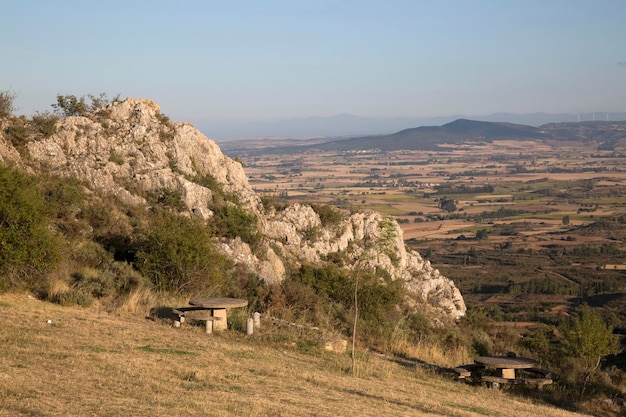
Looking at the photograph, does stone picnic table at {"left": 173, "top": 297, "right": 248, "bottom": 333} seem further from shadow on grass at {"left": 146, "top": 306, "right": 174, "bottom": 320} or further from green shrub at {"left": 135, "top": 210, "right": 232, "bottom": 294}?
green shrub at {"left": 135, "top": 210, "right": 232, "bottom": 294}

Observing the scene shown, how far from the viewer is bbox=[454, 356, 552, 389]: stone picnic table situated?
16375 millimetres

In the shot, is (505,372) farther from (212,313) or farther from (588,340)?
(588,340)

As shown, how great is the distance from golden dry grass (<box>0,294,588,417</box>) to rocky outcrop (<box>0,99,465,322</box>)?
9206 millimetres

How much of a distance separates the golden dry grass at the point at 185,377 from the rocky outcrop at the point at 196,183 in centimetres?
921

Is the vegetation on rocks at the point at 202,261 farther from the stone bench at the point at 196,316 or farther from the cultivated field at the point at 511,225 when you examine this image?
the cultivated field at the point at 511,225

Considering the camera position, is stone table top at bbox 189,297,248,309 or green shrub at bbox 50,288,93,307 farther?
green shrub at bbox 50,288,93,307

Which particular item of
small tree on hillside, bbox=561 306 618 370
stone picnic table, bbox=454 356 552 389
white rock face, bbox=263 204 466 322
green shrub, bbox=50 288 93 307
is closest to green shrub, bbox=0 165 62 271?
green shrub, bbox=50 288 93 307

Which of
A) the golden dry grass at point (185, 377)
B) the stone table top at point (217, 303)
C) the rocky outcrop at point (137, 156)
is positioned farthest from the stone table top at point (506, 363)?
the rocky outcrop at point (137, 156)

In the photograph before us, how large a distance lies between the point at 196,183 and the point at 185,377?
18531 mm

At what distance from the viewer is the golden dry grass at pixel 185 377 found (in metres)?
10.5

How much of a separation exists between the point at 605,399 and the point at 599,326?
14.4m

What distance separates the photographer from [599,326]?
29781 mm

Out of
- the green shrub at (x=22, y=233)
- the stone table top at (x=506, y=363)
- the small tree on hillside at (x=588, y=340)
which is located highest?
the green shrub at (x=22, y=233)

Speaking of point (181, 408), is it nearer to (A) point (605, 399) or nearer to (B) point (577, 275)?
→ (A) point (605, 399)
